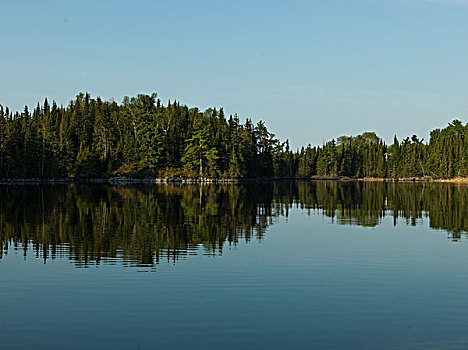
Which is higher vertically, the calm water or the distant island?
the distant island

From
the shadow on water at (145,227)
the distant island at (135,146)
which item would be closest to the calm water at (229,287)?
the shadow on water at (145,227)

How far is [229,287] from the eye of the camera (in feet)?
60.7

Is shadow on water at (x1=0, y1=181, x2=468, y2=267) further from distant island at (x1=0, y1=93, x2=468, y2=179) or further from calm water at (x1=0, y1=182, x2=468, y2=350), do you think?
distant island at (x1=0, y1=93, x2=468, y2=179)

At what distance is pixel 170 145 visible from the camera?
15400cm

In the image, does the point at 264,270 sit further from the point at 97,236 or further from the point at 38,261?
the point at 97,236

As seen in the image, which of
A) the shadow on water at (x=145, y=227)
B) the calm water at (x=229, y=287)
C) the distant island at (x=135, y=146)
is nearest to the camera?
the calm water at (x=229, y=287)

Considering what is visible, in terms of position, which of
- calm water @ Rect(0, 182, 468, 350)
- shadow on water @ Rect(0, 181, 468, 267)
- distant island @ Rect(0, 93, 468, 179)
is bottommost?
calm water @ Rect(0, 182, 468, 350)

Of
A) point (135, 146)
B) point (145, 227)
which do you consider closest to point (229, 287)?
point (145, 227)

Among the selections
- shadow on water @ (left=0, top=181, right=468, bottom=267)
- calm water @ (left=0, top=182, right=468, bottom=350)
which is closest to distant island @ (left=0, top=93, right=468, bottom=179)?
shadow on water @ (left=0, top=181, right=468, bottom=267)

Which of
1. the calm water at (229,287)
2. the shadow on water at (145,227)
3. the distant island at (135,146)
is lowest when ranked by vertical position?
the calm water at (229,287)

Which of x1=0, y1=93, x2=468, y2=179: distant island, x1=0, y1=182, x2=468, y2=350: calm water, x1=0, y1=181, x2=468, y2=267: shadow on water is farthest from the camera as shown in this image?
x1=0, y1=93, x2=468, y2=179: distant island

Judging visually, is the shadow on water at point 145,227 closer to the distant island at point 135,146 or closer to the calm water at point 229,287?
the calm water at point 229,287

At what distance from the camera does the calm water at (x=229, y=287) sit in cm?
1318

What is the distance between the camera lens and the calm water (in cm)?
1318
